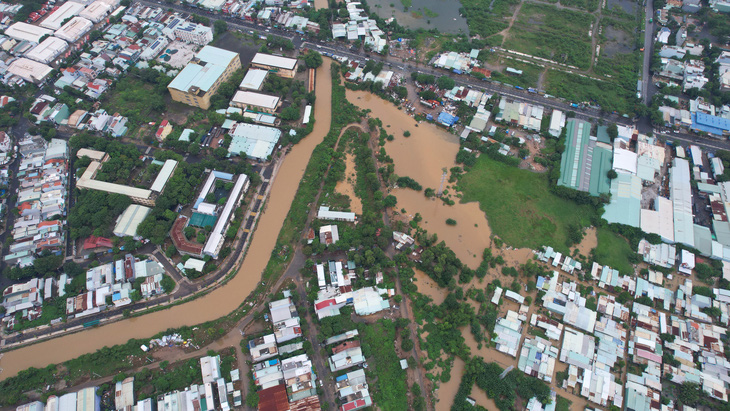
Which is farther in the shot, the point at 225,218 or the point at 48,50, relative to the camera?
the point at 48,50

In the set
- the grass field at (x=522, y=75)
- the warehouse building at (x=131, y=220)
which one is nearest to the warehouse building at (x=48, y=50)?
the warehouse building at (x=131, y=220)

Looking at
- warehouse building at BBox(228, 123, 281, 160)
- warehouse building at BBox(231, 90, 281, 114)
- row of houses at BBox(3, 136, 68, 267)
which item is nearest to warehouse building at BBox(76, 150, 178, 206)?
row of houses at BBox(3, 136, 68, 267)

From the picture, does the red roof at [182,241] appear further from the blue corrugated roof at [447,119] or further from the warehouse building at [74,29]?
the warehouse building at [74,29]

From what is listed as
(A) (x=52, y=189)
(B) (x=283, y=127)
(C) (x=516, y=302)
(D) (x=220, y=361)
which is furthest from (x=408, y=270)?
(A) (x=52, y=189)

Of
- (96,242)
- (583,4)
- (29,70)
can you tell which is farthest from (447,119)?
(29,70)

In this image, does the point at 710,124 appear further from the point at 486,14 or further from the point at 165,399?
the point at 165,399

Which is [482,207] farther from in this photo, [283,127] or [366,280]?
[283,127]
